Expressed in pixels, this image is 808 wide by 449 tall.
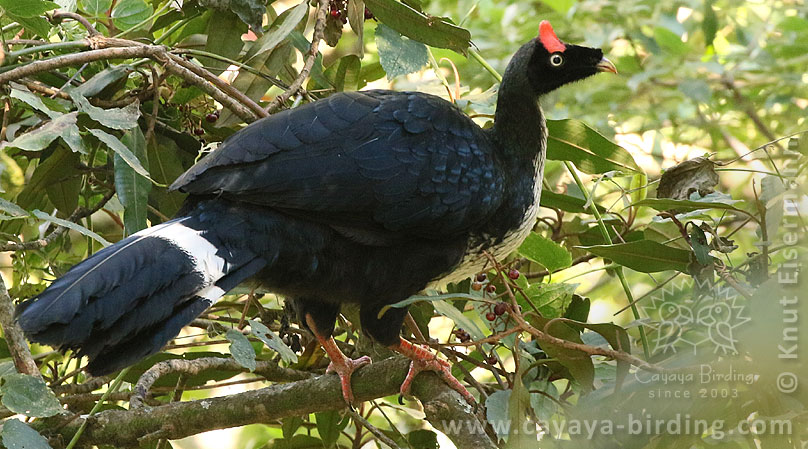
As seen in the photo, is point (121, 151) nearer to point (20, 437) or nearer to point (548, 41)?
point (20, 437)

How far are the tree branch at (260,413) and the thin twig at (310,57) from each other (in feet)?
3.25

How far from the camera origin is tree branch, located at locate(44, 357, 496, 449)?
2617 mm

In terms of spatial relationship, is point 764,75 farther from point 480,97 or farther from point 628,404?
point 628,404

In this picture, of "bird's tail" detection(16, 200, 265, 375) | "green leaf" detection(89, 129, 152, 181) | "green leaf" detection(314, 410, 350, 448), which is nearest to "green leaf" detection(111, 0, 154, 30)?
"green leaf" detection(89, 129, 152, 181)

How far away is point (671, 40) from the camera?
535 cm

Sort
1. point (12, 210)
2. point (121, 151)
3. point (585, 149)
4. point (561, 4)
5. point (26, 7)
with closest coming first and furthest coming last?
point (12, 210)
point (121, 151)
point (26, 7)
point (585, 149)
point (561, 4)

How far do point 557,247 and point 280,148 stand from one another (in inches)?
40.0

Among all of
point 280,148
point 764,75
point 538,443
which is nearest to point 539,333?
point 538,443

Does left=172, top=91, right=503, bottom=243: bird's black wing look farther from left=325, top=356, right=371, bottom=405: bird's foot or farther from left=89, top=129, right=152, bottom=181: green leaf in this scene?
left=325, top=356, right=371, bottom=405: bird's foot

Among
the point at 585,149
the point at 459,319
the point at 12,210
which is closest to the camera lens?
the point at 12,210

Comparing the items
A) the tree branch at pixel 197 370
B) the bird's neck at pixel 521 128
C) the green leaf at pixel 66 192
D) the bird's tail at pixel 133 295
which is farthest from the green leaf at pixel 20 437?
the bird's neck at pixel 521 128

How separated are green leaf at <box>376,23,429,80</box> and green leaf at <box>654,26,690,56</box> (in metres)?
2.64
